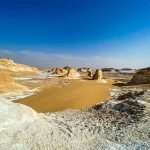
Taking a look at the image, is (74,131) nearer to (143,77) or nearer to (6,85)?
(6,85)

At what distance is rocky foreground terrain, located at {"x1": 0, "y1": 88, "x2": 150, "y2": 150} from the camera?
12.2m

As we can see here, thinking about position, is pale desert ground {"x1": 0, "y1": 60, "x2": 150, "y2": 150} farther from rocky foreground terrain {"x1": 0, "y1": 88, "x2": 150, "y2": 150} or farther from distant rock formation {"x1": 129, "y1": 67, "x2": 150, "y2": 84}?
distant rock formation {"x1": 129, "y1": 67, "x2": 150, "y2": 84}

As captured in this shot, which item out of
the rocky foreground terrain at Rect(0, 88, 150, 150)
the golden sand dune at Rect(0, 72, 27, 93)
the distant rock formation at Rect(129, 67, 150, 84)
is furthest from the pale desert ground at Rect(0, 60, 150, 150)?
the distant rock formation at Rect(129, 67, 150, 84)

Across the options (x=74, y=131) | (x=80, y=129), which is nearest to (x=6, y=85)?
(x=80, y=129)

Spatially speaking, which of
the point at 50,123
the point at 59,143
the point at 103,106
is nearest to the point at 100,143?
the point at 59,143

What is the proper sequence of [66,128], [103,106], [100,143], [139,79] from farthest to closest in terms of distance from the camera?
[139,79] < [103,106] < [66,128] < [100,143]

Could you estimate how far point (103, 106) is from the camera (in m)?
19.9

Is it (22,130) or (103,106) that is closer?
(22,130)

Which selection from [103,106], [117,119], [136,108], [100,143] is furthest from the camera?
[103,106]

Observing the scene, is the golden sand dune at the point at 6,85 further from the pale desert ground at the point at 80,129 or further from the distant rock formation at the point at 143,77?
the distant rock formation at the point at 143,77

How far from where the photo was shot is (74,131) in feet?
46.0

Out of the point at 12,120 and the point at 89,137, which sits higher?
the point at 12,120

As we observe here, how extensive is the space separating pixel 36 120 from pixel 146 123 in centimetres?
624

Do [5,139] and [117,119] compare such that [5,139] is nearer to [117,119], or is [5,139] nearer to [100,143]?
[100,143]
